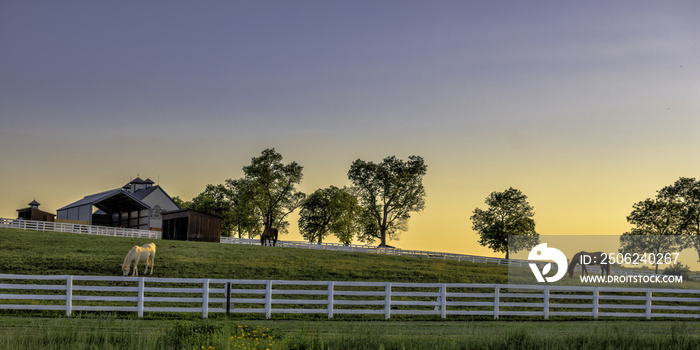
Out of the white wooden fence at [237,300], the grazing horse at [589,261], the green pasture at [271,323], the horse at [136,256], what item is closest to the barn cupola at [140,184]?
the green pasture at [271,323]

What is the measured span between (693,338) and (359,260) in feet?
87.7

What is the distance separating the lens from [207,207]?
78000 millimetres

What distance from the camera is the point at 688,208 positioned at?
5891 centimetres

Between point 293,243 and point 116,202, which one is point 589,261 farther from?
point 116,202

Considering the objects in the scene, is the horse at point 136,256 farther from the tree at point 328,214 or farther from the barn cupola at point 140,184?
the barn cupola at point 140,184

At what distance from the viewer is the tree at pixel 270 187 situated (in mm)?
68125

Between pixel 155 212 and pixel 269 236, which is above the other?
pixel 155 212

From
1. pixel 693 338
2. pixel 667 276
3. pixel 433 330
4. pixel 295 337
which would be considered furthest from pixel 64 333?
pixel 667 276

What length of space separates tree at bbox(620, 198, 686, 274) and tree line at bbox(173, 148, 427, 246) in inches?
850

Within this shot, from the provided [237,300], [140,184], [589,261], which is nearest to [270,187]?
[140,184]

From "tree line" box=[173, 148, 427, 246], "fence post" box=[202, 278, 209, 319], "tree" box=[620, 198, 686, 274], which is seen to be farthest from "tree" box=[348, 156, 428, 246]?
"fence post" box=[202, 278, 209, 319]

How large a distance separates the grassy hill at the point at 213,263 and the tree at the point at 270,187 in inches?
977

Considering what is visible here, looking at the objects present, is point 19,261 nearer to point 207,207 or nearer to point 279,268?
point 279,268

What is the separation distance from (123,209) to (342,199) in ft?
76.3
